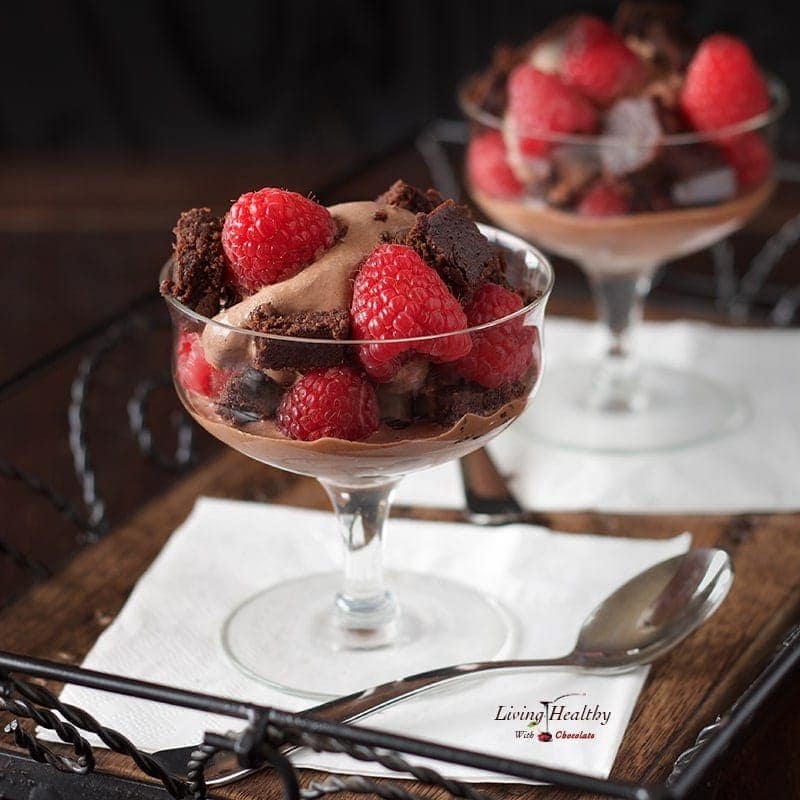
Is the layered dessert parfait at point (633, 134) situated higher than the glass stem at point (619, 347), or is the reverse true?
the layered dessert parfait at point (633, 134)

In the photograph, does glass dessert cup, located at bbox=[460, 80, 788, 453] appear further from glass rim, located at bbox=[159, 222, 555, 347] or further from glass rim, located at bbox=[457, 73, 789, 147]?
glass rim, located at bbox=[159, 222, 555, 347]

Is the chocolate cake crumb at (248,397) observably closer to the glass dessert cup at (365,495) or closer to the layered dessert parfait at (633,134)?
the glass dessert cup at (365,495)

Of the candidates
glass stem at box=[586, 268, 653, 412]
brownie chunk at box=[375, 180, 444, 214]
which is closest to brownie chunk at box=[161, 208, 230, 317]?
brownie chunk at box=[375, 180, 444, 214]

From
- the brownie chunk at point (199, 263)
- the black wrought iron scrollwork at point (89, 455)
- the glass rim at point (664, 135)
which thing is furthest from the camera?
the glass rim at point (664, 135)

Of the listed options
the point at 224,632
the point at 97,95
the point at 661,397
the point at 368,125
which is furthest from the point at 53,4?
the point at 224,632

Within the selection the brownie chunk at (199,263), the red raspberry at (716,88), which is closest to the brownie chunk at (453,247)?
the brownie chunk at (199,263)

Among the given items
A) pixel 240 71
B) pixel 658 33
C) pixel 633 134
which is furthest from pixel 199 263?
pixel 240 71
